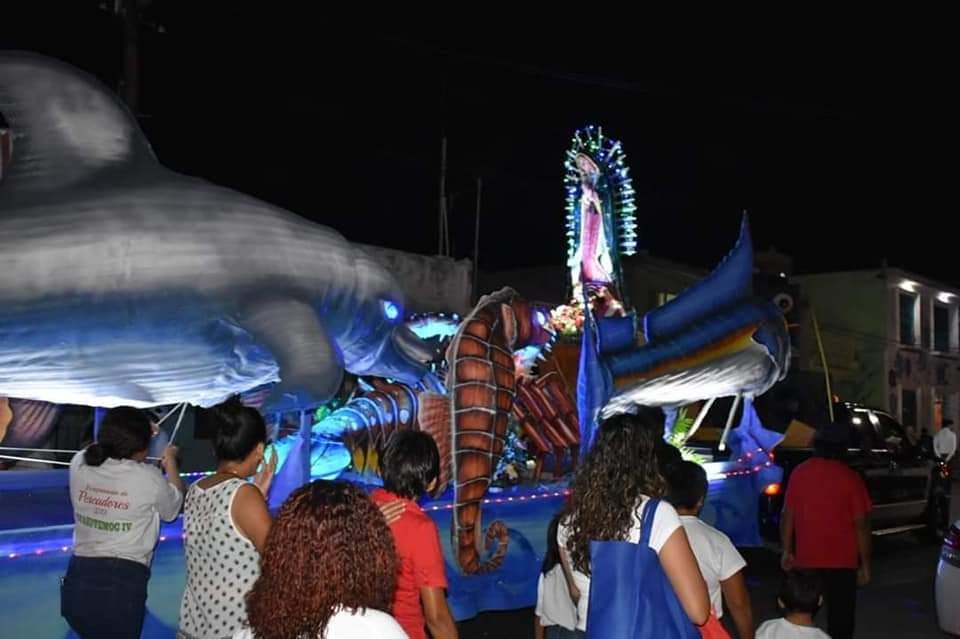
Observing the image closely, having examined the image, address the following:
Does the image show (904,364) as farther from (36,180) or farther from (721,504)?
(36,180)

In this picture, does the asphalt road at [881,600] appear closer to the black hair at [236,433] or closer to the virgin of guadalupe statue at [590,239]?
the virgin of guadalupe statue at [590,239]

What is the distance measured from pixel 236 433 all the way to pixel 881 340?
89.7 feet

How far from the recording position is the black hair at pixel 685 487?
11.0ft

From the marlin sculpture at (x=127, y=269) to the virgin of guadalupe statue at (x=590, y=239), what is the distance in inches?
295

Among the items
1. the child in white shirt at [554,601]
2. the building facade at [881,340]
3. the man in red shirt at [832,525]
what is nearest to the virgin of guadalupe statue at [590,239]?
the man in red shirt at [832,525]

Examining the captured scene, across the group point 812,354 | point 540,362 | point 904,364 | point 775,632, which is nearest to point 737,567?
point 775,632

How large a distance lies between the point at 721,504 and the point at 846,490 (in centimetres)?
403

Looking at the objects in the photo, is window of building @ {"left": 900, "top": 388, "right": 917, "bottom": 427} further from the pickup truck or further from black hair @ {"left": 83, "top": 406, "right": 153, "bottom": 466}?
black hair @ {"left": 83, "top": 406, "right": 153, "bottom": 466}

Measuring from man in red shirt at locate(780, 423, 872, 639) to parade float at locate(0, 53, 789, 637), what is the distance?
1728mm

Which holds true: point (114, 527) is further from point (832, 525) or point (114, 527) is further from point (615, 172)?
point (615, 172)

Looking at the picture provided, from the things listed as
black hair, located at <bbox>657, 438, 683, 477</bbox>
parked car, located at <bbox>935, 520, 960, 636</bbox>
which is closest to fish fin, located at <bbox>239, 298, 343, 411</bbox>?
black hair, located at <bbox>657, 438, 683, 477</bbox>

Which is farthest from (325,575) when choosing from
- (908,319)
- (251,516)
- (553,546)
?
(908,319)

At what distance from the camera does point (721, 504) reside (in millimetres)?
8797

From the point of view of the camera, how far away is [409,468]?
3174 mm
